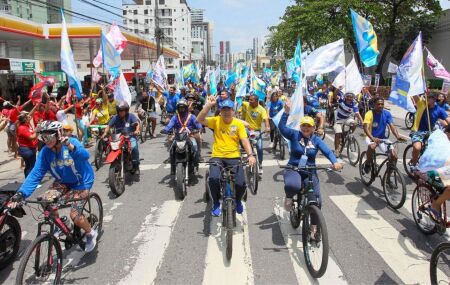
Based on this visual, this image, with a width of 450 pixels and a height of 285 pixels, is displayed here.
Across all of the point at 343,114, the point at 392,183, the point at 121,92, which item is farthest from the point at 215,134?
the point at 343,114

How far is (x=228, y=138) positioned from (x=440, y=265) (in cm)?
314

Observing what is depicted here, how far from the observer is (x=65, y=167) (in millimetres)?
4652

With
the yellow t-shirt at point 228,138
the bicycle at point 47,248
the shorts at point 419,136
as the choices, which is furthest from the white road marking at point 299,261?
the shorts at point 419,136

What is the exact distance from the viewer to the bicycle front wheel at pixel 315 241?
→ 4.24 metres

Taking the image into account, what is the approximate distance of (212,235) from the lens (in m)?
5.71

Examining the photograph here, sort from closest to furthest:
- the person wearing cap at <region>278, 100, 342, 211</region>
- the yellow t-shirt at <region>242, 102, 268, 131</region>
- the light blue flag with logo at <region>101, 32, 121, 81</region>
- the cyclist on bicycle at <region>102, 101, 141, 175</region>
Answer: the person wearing cap at <region>278, 100, 342, 211</region>
the cyclist on bicycle at <region>102, 101, 141, 175</region>
the yellow t-shirt at <region>242, 102, 268, 131</region>
the light blue flag with logo at <region>101, 32, 121, 81</region>

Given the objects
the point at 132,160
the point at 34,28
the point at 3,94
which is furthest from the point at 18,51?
the point at 132,160

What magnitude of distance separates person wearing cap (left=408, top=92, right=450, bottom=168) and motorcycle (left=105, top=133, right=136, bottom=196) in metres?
5.62

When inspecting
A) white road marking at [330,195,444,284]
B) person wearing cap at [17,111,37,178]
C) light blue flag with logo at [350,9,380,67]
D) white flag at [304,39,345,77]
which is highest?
light blue flag with logo at [350,9,380,67]

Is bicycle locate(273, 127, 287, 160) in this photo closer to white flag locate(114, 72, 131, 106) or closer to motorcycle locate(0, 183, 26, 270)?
white flag locate(114, 72, 131, 106)

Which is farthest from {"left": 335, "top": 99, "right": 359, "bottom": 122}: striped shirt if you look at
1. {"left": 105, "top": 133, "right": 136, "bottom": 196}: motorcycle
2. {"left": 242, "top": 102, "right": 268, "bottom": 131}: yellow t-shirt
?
{"left": 105, "top": 133, "right": 136, "bottom": 196}: motorcycle

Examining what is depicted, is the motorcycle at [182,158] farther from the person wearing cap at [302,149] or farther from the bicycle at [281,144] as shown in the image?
the bicycle at [281,144]

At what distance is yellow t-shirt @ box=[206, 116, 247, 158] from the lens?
584cm

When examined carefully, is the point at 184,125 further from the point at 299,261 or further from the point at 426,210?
the point at 426,210
